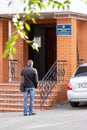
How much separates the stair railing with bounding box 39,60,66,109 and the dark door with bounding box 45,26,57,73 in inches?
134

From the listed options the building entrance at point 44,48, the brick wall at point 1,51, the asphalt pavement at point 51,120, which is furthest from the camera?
the building entrance at point 44,48

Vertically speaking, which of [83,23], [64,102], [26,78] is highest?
[83,23]

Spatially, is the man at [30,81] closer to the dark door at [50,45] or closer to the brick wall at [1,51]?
the brick wall at [1,51]

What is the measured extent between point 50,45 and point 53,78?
3.94m

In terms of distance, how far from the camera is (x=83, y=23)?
19.0 m

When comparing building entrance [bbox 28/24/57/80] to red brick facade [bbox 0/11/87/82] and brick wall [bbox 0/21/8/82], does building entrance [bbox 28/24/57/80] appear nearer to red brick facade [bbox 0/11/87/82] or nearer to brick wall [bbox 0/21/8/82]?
red brick facade [bbox 0/11/87/82]

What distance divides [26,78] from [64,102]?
9.41 feet

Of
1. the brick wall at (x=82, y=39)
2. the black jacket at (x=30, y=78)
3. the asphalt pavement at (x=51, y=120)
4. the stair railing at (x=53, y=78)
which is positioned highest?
the brick wall at (x=82, y=39)

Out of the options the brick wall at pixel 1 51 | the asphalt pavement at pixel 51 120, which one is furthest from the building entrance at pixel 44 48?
the asphalt pavement at pixel 51 120

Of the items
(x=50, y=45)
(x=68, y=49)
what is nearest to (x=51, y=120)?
(x=68, y=49)

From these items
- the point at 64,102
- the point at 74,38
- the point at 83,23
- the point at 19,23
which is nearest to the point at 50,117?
the point at 64,102

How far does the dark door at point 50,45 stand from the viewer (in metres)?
20.9

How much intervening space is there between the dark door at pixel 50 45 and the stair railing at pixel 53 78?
134 inches

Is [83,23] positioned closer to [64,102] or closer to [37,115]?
[64,102]
